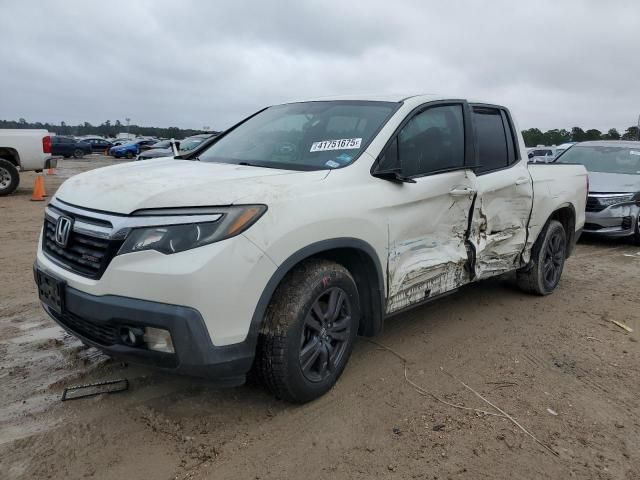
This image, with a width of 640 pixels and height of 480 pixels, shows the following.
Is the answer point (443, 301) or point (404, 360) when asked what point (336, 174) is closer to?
point (404, 360)

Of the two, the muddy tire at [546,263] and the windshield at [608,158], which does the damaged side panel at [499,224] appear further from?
the windshield at [608,158]

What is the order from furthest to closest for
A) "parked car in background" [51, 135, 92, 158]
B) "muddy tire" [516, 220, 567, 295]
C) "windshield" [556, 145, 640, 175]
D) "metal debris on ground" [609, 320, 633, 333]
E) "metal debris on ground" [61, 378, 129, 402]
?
"parked car in background" [51, 135, 92, 158] < "windshield" [556, 145, 640, 175] < "muddy tire" [516, 220, 567, 295] < "metal debris on ground" [609, 320, 633, 333] < "metal debris on ground" [61, 378, 129, 402]

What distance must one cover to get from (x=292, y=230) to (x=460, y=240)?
5.73ft

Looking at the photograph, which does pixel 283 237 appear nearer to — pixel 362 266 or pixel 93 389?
pixel 362 266

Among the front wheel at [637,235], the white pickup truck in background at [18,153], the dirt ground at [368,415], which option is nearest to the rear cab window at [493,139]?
the dirt ground at [368,415]

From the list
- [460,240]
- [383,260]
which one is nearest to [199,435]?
[383,260]

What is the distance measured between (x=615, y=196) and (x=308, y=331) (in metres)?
7.30

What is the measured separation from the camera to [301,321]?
112 inches

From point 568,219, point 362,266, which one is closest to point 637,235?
point 568,219

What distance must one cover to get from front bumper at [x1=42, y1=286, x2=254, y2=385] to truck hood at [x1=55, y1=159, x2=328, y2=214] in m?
0.47

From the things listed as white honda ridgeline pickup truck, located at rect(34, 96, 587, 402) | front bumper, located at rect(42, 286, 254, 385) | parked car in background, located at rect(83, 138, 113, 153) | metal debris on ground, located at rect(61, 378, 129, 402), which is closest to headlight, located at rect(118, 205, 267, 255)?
white honda ridgeline pickup truck, located at rect(34, 96, 587, 402)

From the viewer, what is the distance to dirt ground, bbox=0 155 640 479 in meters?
2.57

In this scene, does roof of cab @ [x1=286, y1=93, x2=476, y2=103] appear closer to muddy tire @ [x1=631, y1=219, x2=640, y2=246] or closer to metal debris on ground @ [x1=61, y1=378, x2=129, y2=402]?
metal debris on ground @ [x1=61, y1=378, x2=129, y2=402]

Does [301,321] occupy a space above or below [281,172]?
below
